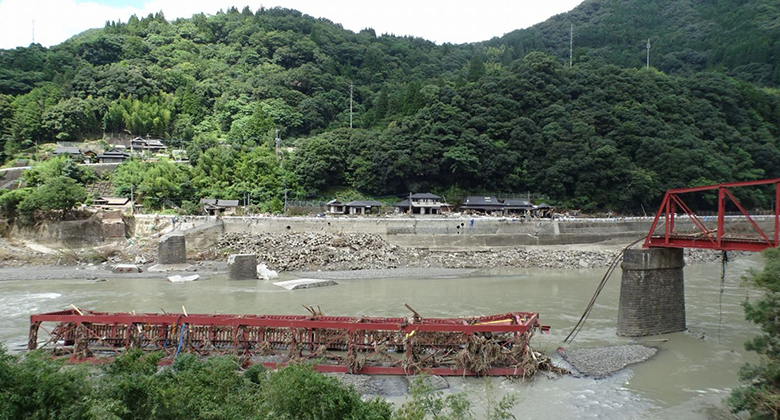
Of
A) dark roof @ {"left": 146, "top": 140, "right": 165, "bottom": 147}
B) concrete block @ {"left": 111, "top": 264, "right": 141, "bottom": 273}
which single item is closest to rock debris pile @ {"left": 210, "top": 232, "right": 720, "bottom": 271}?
concrete block @ {"left": 111, "top": 264, "right": 141, "bottom": 273}

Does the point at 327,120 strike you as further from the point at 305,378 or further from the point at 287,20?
the point at 305,378

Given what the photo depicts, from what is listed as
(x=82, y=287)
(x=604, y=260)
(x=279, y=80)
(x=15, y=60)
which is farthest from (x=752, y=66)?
(x=15, y=60)

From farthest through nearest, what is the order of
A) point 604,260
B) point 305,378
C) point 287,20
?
1. point 287,20
2. point 604,260
3. point 305,378

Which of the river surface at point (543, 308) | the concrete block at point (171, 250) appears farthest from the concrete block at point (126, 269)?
the river surface at point (543, 308)

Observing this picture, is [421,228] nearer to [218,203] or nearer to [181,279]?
[181,279]

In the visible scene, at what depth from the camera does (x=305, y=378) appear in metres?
8.12

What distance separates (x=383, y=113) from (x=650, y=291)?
5964cm

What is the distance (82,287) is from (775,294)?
33.8m

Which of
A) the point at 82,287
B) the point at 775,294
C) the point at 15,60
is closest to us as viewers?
the point at 775,294

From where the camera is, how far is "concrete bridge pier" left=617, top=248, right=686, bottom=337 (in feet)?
62.0

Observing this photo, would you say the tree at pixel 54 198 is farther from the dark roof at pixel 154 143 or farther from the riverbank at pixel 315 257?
the dark roof at pixel 154 143

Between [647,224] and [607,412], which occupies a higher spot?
[647,224]

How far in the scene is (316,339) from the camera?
1677cm

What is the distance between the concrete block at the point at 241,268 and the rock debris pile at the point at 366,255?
10.7 feet
